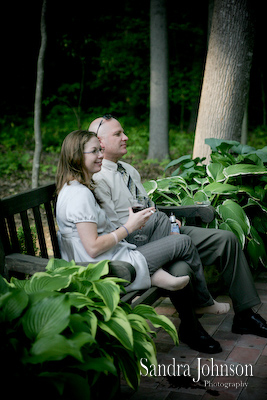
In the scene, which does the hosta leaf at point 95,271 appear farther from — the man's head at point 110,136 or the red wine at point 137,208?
the man's head at point 110,136

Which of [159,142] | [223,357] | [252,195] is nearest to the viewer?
[223,357]

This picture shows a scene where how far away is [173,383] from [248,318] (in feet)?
2.73

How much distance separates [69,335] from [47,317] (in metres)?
0.11

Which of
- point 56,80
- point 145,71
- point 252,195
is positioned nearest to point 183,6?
point 145,71

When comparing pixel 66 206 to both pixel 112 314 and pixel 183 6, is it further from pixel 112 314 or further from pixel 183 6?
pixel 183 6

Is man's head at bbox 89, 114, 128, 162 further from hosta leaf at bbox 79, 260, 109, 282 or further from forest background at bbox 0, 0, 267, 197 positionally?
forest background at bbox 0, 0, 267, 197

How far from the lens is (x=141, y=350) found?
2.08m

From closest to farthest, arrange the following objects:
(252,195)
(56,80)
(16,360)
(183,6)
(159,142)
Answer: (16,360), (252,195), (159,142), (183,6), (56,80)

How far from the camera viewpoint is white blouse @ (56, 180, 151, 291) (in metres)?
2.66

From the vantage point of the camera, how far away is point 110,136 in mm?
3309

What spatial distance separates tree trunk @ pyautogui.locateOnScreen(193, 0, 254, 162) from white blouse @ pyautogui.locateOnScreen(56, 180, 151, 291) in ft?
8.30

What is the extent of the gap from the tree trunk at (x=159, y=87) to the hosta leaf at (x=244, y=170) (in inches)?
249

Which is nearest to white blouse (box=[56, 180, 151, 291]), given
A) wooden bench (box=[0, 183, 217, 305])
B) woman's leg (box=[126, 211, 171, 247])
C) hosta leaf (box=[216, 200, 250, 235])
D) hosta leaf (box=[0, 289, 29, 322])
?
wooden bench (box=[0, 183, 217, 305])

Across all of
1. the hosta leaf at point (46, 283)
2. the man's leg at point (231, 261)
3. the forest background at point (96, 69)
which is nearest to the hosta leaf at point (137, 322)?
the hosta leaf at point (46, 283)
